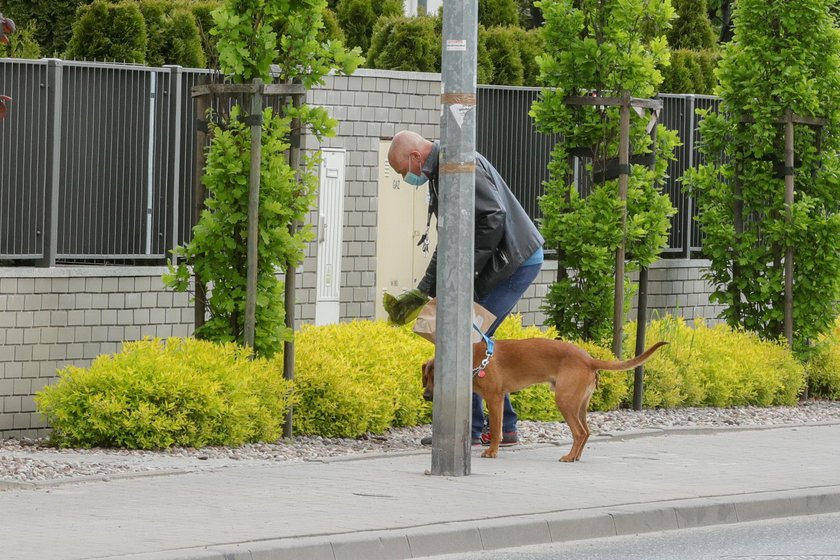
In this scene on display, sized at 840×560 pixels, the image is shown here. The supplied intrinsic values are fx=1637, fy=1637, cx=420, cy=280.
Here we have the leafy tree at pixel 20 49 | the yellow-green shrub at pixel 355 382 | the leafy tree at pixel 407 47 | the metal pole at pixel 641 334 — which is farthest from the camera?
the leafy tree at pixel 407 47

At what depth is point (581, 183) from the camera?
15.3m

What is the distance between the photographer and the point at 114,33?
16312mm

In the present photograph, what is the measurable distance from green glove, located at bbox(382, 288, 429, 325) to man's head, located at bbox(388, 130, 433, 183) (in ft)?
2.62

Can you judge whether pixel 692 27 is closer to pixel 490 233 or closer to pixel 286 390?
pixel 490 233

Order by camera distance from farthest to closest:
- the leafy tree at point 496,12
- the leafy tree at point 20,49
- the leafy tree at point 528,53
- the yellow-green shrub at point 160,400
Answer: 1. the leafy tree at point 496,12
2. the leafy tree at point 528,53
3. the leafy tree at point 20,49
4. the yellow-green shrub at point 160,400

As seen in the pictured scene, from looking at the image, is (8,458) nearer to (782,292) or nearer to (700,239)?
(782,292)

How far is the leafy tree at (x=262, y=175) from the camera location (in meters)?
11.0

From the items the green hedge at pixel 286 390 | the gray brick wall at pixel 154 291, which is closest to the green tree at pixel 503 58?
the gray brick wall at pixel 154 291

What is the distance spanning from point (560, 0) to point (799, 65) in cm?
268

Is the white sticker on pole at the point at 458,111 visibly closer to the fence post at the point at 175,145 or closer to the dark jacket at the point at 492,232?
the dark jacket at the point at 492,232

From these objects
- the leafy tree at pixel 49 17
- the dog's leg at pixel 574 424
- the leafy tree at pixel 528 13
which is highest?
the leafy tree at pixel 528 13

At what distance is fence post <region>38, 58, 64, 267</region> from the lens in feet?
39.0

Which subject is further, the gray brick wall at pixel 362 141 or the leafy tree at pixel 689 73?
the leafy tree at pixel 689 73

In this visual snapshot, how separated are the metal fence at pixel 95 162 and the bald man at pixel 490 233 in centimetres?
222
